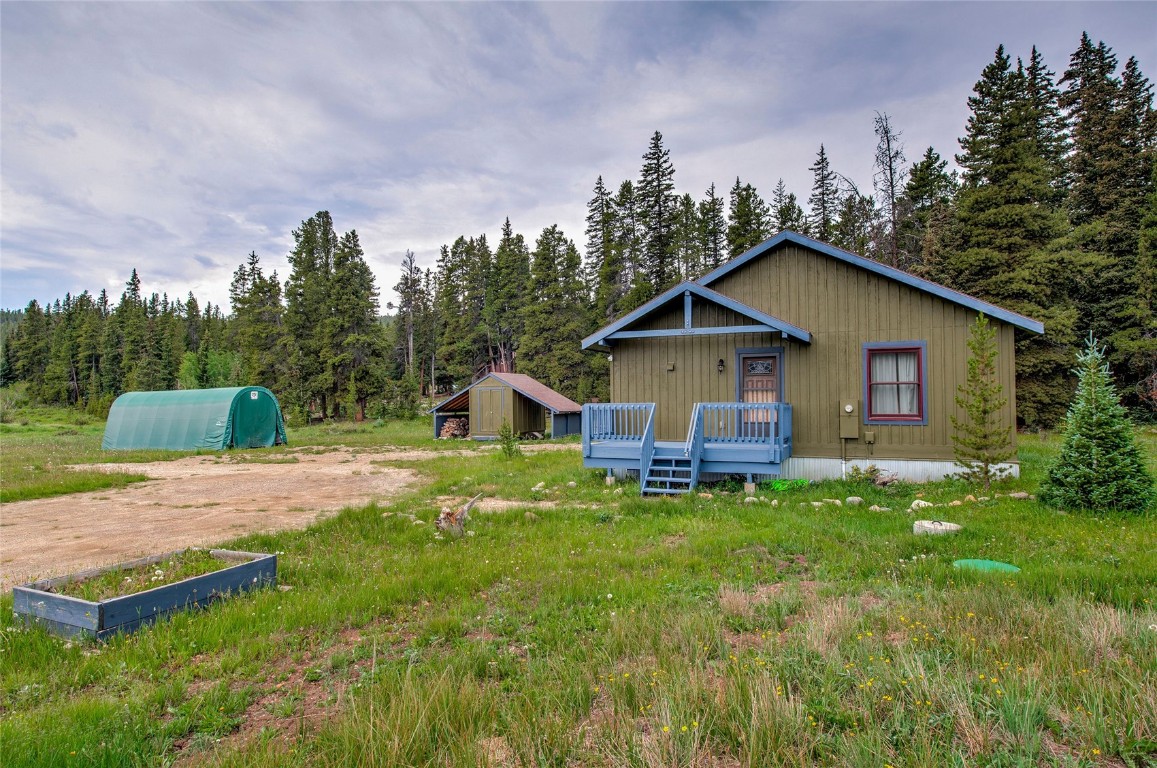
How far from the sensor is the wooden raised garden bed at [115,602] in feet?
14.5

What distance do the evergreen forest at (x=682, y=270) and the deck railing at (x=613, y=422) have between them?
28.6 ft

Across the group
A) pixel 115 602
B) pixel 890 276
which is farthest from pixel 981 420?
pixel 115 602

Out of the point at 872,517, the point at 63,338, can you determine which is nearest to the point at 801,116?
the point at 872,517

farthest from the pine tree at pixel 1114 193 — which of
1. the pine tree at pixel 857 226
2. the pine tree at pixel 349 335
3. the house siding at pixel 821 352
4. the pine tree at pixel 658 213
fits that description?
the pine tree at pixel 349 335

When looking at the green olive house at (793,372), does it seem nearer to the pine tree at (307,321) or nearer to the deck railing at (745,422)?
the deck railing at (745,422)

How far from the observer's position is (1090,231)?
74.8ft

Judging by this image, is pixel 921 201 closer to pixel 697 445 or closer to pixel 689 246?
pixel 689 246

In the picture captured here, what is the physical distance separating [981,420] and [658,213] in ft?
106

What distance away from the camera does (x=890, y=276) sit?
11406 millimetres

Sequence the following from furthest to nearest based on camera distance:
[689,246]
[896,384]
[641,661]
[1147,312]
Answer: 1. [689,246]
2. [1147,312]
3. [896,384]
4. [641,661]

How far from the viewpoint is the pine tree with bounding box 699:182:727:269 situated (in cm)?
4362

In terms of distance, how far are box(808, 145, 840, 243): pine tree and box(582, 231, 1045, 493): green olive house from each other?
28.6m

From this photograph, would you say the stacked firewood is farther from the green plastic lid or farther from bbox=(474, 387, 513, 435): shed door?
the green plastic lid

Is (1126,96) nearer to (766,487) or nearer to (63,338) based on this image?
(766,487)
